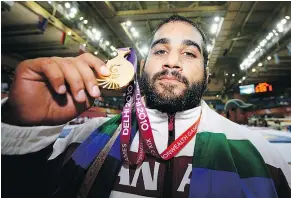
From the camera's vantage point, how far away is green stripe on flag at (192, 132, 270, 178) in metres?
1.05

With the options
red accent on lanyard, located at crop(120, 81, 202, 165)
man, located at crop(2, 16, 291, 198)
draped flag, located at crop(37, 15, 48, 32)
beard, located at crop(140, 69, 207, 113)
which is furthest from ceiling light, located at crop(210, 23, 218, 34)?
red accent on lanyard, located at crop(120, 81, 202, 165)

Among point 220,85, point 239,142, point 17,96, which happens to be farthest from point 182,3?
point 220,85

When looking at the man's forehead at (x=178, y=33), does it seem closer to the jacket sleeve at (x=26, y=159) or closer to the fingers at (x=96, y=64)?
the fingers at (x=96, y=64)

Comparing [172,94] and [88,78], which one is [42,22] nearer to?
[172,94]

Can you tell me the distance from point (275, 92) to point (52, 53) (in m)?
14.3

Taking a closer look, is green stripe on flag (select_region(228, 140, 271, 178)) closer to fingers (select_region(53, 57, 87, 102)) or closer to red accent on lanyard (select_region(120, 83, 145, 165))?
red accent on lanyard (select_region(120, 83, 145, 165))

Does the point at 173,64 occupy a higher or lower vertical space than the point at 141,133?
higher

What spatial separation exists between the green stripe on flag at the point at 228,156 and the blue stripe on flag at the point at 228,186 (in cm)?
3

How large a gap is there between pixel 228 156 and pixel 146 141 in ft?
1.38

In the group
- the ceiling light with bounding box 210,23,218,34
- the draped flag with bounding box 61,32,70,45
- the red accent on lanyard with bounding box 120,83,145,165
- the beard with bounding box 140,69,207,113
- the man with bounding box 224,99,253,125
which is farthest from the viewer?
the ceiling light with bounding box 210,23,218,34

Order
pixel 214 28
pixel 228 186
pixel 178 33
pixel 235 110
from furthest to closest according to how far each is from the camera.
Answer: pixel 214 28
pixel 235 110
pixel 178 33
pixel 228 186

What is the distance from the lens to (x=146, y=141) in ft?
3.70

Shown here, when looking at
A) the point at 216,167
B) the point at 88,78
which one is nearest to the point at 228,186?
the point at 216,167

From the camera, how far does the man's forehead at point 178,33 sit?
4.49 feet
